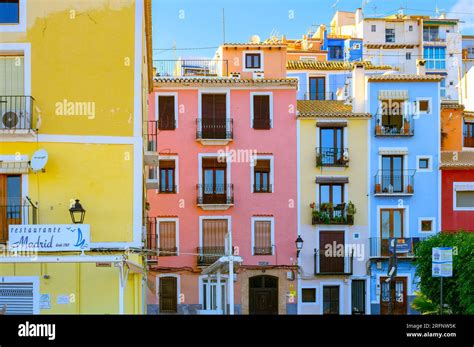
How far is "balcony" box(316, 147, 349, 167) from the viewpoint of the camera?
38.6 ft

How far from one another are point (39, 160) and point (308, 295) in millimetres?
7115

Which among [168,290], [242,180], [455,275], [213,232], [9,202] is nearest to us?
[9,202]

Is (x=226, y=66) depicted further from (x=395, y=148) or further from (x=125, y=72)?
(x=125, y=72)

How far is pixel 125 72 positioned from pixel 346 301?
277 inches

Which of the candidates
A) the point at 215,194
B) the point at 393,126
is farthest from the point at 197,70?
the point at 393,126

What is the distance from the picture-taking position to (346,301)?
11.5 meters

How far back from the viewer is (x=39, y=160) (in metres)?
5.04

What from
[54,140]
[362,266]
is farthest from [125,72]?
[362,266]

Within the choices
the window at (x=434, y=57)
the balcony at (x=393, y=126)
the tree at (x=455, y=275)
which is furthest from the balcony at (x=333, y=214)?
the window at (x=434, y=57)

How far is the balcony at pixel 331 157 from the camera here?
11.8m

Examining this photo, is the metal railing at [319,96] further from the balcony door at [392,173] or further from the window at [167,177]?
the window at [167,177]

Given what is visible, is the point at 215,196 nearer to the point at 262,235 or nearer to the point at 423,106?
the point at 262,235

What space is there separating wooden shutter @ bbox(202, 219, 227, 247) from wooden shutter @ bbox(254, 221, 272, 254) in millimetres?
456

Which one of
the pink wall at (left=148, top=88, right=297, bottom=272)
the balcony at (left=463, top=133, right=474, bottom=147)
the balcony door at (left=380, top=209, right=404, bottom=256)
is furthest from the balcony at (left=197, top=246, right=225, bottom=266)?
the balcony at (left=463, top=133, right=474, bottom=147)
